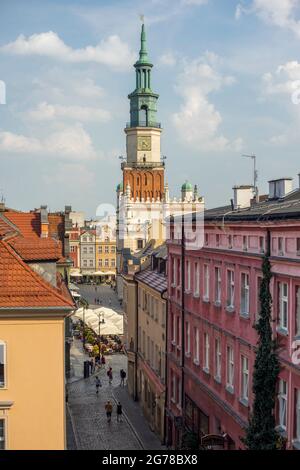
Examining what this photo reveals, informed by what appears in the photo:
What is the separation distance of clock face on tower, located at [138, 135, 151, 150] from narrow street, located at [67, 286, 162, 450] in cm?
5955

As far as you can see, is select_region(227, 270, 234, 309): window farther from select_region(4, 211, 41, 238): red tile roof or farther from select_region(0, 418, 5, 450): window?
select_region(4, 211, 41, 238): red tile roof

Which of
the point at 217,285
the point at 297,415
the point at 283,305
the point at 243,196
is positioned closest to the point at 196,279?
the point at 217,285

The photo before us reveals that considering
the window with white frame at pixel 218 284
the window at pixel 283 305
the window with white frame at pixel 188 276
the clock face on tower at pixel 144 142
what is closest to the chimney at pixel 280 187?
the window with white frame at pixel 218 284

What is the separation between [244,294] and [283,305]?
284 centimetres

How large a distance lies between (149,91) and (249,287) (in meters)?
88.1

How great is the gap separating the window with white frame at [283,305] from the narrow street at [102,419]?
13.6m

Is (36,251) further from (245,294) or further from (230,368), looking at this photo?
(230,368)

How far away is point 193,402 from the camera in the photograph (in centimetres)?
2391

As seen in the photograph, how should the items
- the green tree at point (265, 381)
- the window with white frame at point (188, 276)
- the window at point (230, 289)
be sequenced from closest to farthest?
the green tree at point (265, 381) → the window at point (230, 289) → the window with white frame at point (188, 276)

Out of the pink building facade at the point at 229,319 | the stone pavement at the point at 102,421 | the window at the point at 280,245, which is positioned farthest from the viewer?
the stone pavement at the point at 102,421

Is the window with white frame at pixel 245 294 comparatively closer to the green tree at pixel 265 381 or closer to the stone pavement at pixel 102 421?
the green tree at pixel 265 381

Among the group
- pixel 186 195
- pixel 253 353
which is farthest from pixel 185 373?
pixel 186 195

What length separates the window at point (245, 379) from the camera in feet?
59.3

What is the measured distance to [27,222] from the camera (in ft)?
112
